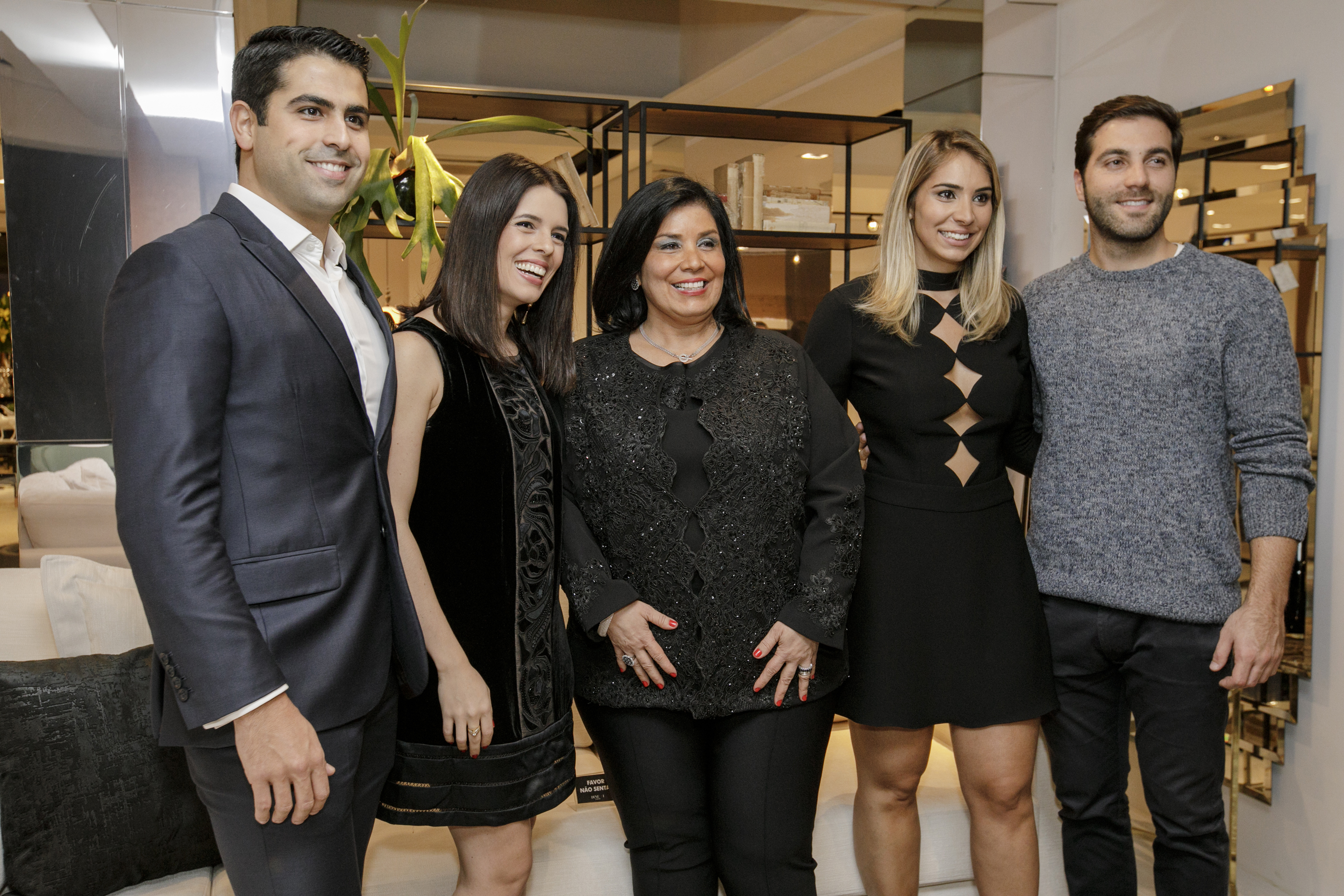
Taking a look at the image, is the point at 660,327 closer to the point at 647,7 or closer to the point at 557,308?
the point at 557,308

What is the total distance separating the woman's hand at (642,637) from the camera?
5.75 feet

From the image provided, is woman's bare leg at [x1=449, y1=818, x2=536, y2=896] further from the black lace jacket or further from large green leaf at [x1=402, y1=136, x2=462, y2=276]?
large green leaf at [x1=402, y1=136, x2=462, y2=276]

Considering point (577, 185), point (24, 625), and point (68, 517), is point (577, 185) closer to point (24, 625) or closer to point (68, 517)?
point (68, 517)

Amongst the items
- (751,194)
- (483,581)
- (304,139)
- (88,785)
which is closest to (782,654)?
(483,581)

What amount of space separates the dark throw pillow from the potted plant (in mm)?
1165

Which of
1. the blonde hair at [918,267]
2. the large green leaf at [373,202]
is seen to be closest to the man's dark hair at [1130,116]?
the blonde hair at [918,267]

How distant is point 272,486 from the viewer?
1263mm

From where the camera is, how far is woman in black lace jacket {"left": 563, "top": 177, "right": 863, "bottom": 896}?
5.80ft

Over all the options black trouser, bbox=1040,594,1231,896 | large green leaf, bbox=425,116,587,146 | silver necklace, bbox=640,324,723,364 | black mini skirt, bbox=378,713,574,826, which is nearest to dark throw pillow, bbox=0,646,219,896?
black mini skirt, bbox=378,713,574,826

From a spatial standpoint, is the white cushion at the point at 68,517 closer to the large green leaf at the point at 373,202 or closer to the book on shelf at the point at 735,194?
the large green leaf at the point at 373,202

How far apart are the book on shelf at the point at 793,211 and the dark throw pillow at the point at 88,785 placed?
2.68m

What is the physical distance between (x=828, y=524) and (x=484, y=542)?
61 cm

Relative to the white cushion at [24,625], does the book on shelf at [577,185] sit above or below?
above

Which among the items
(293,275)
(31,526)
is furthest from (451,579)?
(31,526)
